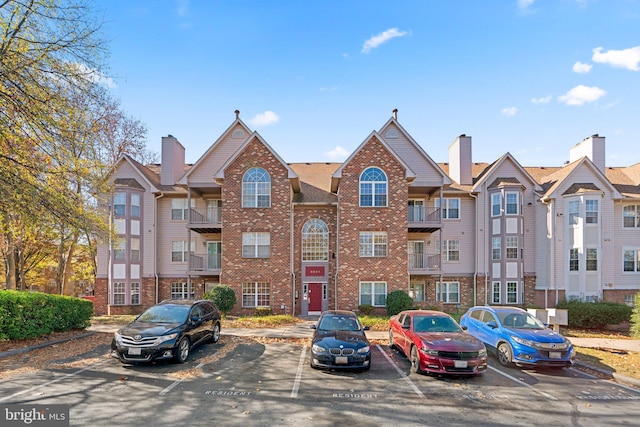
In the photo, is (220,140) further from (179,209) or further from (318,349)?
(318,349)

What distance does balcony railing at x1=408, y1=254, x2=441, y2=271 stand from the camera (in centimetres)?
2262

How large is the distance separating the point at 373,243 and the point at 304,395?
13993mm

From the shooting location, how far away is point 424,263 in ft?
74.6

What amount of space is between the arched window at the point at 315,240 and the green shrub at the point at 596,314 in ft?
47.1

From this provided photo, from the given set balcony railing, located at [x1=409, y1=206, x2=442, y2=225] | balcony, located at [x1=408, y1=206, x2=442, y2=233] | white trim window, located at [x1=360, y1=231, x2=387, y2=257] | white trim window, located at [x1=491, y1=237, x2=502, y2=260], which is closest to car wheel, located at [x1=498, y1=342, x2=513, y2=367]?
white trim window, located at [x1=360, y1=231, x2=387, y2=257]

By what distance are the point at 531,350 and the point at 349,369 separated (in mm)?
5382

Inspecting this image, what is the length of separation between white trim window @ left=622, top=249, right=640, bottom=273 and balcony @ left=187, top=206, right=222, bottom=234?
89.6 feet

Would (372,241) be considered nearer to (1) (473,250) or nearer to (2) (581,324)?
(1) (473,250)

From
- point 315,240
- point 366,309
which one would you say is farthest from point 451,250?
point 315,240

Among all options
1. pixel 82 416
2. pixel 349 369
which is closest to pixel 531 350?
pixel 349 369

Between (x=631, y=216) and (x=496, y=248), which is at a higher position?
(x=631, y=216)

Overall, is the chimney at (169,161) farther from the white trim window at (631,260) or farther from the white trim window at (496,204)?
the white trim window at (631,260)

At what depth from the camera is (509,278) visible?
78.4 ft

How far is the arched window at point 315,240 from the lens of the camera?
2266 cm
